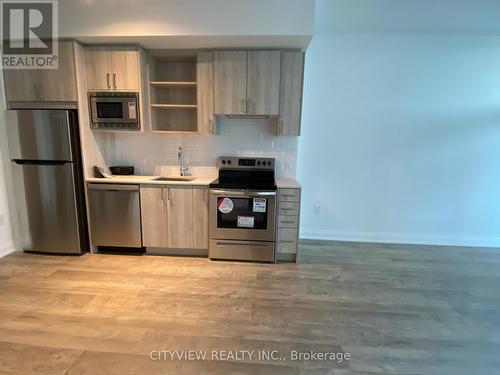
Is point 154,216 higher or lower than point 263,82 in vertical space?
lower

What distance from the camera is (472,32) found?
3.27 metres

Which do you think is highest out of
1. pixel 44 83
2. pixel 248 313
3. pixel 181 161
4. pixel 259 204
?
pixel 44 83

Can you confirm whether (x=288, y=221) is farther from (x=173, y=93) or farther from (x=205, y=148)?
(x=173, y=93)

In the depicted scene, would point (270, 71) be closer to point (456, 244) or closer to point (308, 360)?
point (308, 360)

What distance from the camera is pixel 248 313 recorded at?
217 cm

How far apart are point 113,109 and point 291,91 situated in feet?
6.89

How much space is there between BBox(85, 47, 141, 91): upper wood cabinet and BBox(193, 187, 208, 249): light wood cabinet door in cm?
142

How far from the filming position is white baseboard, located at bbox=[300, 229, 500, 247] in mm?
3682

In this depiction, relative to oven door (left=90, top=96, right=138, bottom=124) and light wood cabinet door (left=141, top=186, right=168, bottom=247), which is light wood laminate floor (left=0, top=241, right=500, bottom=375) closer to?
light wood cabinet door (left=141, top=186, right=168, bottom=247)

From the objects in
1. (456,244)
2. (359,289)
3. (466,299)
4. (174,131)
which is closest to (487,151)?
(456,244)

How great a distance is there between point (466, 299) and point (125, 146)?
4.20 meters

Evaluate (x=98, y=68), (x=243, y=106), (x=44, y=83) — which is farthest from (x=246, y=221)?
(x=44, y=83)

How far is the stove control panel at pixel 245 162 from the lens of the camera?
346 centimetres

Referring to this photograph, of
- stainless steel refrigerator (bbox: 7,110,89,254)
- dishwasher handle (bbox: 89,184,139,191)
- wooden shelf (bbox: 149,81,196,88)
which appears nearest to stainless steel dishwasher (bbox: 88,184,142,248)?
dishwasher handle (bbox: 89,184,139,191)
